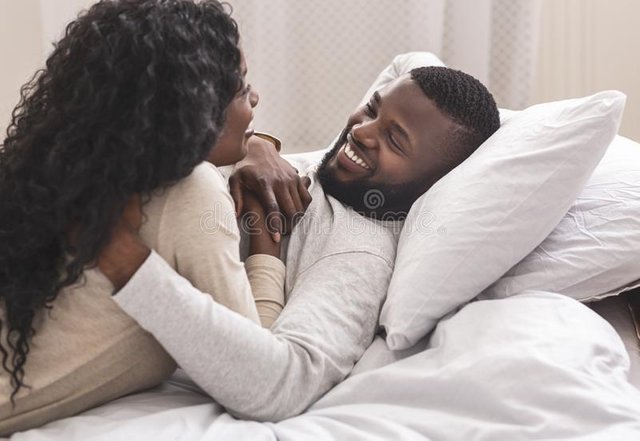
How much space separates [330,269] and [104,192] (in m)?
0.38

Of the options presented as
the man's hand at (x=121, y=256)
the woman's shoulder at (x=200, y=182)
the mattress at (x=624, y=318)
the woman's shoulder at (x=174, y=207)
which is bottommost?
the mattress at (x=624, y=318)

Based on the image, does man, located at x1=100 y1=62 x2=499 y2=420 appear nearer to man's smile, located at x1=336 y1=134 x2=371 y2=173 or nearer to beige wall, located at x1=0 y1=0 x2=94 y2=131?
man's smile, located at x1=336 y1=134 x2=371 y2=173

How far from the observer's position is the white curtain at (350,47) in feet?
7.93

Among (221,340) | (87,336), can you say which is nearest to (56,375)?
(87,336)

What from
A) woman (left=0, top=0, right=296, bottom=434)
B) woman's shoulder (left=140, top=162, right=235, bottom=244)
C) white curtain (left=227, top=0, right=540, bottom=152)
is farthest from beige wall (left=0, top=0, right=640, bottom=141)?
woman's shoulder (left=140, top=162, right=235, bottom=244)

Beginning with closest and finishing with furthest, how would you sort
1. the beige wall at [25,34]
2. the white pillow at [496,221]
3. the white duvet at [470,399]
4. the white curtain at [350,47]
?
the white duvet at [470,399] → the white pillow at [496,221] → the beige wall at [25,34] → the white curtain at [350,47]

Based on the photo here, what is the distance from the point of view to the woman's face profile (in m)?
1.18

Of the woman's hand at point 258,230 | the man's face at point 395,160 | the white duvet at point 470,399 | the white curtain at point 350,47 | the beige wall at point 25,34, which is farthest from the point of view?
the white curtain at point 350,47

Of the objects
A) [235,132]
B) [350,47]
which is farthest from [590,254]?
[350,47]

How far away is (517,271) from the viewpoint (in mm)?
1220

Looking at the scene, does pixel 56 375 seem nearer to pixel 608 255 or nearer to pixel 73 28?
pixel 73 28

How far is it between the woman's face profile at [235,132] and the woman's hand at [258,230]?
0.13 meters

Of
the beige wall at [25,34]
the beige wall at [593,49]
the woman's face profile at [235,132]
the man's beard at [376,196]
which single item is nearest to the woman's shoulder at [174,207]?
the woman's face profile at [235,132]

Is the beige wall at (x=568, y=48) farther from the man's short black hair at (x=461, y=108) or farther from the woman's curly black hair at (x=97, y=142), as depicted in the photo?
the woman's curly black hair at (x=97, y=142)
